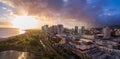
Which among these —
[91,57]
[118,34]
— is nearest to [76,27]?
[118,34]

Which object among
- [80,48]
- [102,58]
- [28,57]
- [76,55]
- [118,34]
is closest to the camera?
[102,58]

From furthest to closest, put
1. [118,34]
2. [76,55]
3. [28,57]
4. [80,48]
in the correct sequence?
[118,34], [80,48], [76,55], [28,57]

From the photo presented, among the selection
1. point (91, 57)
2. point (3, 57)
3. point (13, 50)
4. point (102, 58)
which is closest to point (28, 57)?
point (3, 57)

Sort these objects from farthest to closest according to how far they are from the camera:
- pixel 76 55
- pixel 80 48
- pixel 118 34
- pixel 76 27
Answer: pixel 76 27
pixel 118 34
pixel 80 48
pixel 76 55

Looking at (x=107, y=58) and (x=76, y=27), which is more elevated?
(x=76, y=27)

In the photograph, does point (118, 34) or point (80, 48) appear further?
point (118, 34)

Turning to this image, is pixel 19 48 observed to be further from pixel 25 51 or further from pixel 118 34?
pixel 118 34

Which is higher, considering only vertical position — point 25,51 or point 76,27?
point 76,27

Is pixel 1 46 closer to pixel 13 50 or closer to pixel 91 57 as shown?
pixel 13 50

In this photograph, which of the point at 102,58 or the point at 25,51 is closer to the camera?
the point at 102,58
